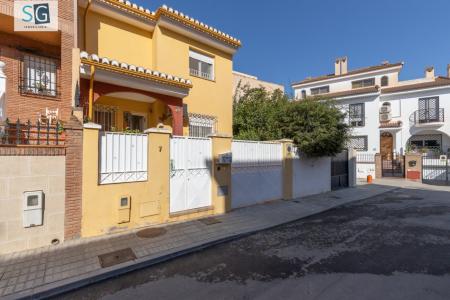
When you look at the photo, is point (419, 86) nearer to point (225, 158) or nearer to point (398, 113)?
point (398, 113)

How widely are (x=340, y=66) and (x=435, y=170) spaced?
57.2 ft

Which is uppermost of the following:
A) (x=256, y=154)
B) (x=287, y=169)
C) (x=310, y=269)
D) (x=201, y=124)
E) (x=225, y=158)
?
(x=201, y=124)

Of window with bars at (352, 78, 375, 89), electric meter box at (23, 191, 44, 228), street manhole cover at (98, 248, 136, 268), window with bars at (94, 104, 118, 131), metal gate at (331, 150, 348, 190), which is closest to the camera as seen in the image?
street manhole cover at (98, 248, 136, 268)

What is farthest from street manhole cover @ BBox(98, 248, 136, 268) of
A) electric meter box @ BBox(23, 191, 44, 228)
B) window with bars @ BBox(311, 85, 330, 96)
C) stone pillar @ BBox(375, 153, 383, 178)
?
window with bars @ BBox(311, 85, 330, 96)

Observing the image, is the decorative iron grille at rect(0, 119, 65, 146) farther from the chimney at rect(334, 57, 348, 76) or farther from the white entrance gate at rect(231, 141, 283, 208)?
the chimney at rect(334, 57, 348, 76)

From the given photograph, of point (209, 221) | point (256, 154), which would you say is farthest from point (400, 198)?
point (209, 221)

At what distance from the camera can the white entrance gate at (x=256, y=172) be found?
868 cm

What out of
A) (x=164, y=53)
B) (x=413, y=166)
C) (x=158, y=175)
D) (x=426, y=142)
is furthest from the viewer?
(x=426, y=142)

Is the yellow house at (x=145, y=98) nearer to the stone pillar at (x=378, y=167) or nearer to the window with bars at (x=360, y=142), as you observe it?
the stone pillar at (x=378, y=167)

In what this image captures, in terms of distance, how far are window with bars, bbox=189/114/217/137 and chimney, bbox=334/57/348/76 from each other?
2559cm

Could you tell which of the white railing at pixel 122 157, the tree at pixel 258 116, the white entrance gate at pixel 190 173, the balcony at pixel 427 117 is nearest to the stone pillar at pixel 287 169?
the tree at pixel 258 116

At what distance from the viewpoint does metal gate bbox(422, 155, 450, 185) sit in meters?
17.7

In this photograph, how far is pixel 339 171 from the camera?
555 inches

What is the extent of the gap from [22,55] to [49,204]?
16.4 feet
